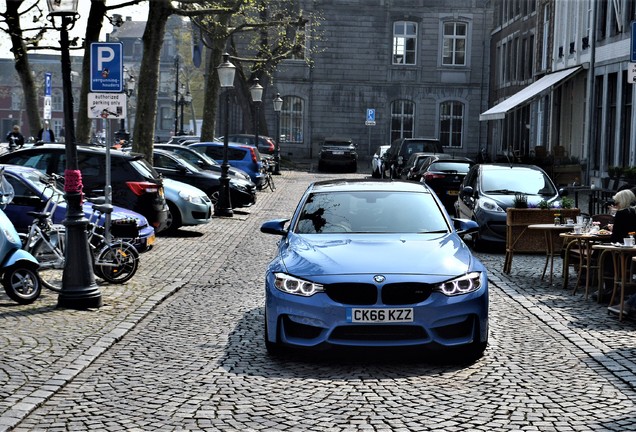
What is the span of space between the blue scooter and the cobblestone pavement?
0.19 m

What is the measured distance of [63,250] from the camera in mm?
12711

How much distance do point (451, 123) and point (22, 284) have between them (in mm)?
54538

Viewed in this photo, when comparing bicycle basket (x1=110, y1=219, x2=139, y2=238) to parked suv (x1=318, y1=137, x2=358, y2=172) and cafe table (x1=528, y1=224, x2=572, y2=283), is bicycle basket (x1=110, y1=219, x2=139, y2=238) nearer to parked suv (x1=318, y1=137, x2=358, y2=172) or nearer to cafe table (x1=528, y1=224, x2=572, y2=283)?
cafe table (x1=528, y1=224, x2=572, y2=283)

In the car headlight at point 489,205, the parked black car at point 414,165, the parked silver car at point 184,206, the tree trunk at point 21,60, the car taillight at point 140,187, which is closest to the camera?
the car taillight at point 140,187

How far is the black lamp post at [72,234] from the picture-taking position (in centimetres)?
1138

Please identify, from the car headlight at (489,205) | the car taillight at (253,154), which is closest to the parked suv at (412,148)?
the car taillight at (253,154)

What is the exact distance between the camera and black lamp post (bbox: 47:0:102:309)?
11375 millimetres

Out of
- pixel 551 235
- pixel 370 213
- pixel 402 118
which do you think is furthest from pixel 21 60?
pixel 402 118

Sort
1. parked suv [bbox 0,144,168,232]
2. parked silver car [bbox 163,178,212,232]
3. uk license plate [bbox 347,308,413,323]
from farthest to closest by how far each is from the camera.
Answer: parked silver car [bbox 163,178,212,232], parked suv [bbox 0,144,168,232], uk license plate [bbox 347,308,413,323]

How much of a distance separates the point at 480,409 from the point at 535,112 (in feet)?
132

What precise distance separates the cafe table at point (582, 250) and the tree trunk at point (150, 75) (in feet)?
45.3

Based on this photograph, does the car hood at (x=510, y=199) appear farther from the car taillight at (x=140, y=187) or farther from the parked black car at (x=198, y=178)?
the parked black car at (x=198, y=178)

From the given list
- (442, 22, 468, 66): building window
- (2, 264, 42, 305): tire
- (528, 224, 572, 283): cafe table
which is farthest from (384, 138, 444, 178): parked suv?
(2, 264, 42, 305): tire

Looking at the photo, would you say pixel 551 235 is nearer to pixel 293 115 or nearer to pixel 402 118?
pixel 293 115
